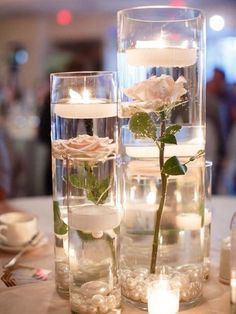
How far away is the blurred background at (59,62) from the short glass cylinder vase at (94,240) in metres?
1.94

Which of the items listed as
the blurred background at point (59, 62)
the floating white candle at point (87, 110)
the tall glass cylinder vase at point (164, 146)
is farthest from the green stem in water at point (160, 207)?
the blurred background at point (59, 62)

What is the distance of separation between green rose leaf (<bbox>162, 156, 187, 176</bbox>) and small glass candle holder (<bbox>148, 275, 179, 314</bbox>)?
0.57 feet

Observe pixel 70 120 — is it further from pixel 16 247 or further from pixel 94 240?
pixel 16 247

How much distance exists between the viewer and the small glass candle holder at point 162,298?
0.79 metres

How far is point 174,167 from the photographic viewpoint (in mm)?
804

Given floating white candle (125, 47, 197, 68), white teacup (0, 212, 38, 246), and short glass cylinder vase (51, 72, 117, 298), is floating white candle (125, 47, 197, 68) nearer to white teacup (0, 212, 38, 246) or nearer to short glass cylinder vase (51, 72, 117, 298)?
short glass cylinder vase (51, 72, 117, 298)

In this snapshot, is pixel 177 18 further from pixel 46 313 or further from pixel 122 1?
pixel 122 1

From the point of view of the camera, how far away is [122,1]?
18.6 ft

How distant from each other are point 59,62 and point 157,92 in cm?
662

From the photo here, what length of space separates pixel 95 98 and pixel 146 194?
8.1 inches

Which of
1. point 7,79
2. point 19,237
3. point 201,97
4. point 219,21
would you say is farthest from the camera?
point 7,79

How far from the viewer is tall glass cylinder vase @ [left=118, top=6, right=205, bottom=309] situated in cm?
84

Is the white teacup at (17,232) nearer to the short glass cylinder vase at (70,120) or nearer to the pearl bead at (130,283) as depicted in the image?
the short glass cylinder vase at (70,120)

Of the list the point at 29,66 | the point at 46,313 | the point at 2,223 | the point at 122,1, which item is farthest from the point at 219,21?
the point at 46,313
